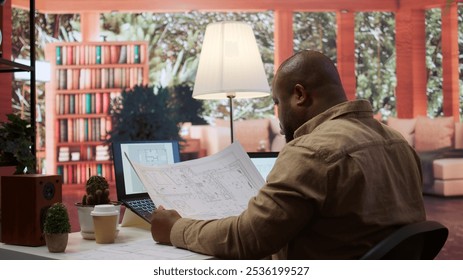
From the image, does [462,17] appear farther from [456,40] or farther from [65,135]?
[65,135]

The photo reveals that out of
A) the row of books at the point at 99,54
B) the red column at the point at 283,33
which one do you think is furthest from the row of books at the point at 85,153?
the red column at the point at 283,33

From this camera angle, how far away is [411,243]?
0.93 metres

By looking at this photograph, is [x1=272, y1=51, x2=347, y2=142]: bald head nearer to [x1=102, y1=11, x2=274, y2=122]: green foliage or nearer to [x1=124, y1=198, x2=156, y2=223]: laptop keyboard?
[x1=124, y1=198, x2=156, y2=223]: laptop keyboard

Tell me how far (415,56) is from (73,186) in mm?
5071

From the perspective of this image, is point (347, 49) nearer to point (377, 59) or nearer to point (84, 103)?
point (377, 59)

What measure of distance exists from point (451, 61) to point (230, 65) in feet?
20.4

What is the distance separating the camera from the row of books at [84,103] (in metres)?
6.90

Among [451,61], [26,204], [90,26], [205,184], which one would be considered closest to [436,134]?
[451,61]

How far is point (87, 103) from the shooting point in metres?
6.92

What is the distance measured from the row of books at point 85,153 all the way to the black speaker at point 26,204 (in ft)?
19.3

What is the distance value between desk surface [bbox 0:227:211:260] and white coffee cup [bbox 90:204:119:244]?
17 mm

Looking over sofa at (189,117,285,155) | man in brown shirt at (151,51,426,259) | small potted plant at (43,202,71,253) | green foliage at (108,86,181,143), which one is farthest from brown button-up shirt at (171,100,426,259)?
sofa at (189,117,285,155)

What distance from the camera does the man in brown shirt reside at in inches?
36.2

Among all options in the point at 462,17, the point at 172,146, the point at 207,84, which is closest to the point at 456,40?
the point at 462,17
